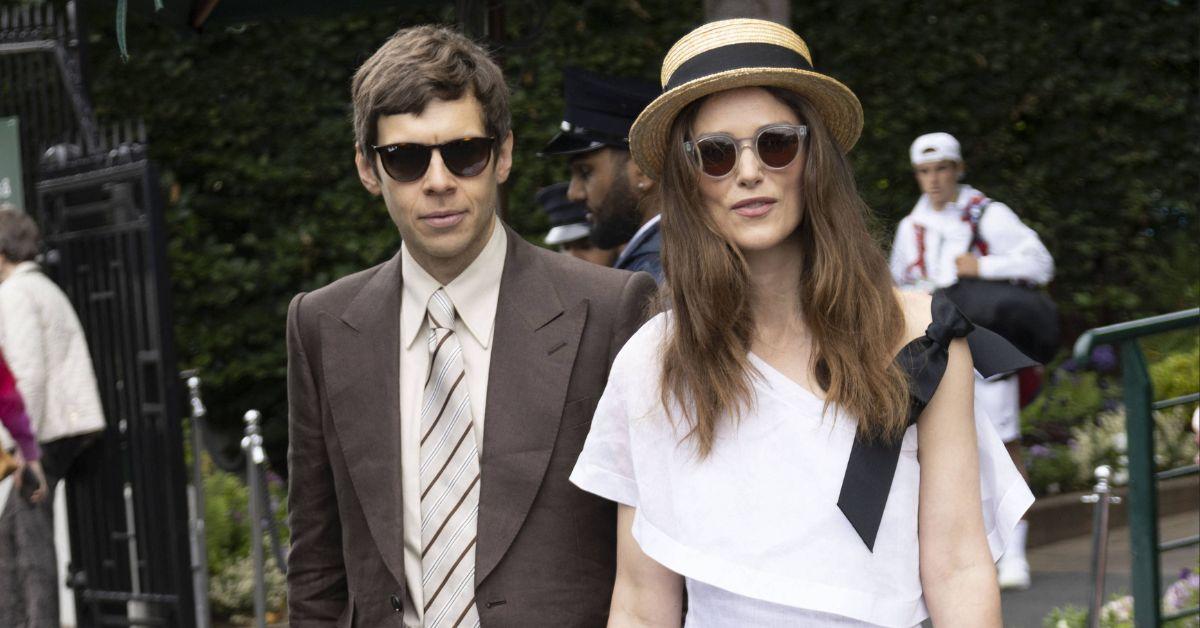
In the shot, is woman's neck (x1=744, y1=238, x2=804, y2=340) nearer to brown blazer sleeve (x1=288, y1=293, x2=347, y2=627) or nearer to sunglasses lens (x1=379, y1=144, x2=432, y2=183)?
sunglasses lens (x1=379, y1=144, x2=432, y2=183)

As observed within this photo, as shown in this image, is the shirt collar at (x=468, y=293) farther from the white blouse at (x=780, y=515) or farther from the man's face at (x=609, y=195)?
the man's face at (x=609, y=195)

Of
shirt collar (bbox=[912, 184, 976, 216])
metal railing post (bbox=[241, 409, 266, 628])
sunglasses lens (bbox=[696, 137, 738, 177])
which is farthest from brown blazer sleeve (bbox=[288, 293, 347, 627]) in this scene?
shirt collar (bbox=[912, 184, 976, 216])

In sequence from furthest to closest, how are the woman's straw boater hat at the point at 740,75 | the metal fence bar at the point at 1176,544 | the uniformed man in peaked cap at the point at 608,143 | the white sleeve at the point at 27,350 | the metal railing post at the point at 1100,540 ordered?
1. the white sleeve at the point at 27,350
2. the metal railing post at the point at 1100,540
3. the uniformed man in peaked cap at the point at 608,143
4. the metal fence bar at the point at 1176,544
5. the woman's straw boater hat at the point at 740,75

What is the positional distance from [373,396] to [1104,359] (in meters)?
8.91

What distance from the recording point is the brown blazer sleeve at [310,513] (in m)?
2.83

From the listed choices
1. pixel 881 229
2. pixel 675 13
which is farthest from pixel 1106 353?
pixel 881 229

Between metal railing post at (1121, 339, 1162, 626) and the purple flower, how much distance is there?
260 inches

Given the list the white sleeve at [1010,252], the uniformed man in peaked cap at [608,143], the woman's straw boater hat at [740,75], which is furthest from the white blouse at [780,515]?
the white sleeve at [1010,252]

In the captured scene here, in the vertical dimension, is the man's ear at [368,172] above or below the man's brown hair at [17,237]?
above

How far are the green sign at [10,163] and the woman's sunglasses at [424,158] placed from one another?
5473mm

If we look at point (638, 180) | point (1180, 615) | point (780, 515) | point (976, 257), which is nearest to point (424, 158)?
point (780, 515)

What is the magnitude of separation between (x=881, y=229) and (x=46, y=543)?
5383 millimetres

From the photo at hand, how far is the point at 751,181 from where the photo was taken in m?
2.33

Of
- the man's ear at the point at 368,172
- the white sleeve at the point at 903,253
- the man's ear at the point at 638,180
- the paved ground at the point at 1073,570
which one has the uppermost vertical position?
the man's ear at the point at 368,172
